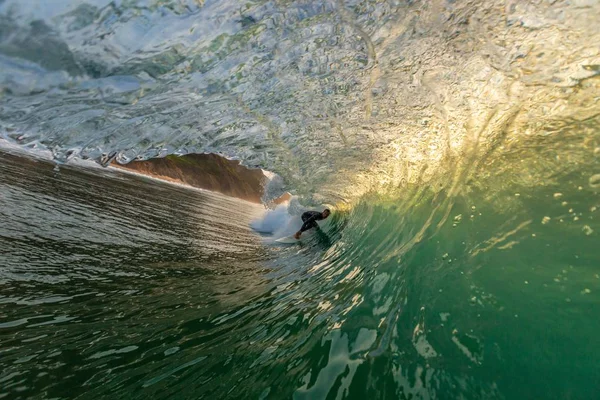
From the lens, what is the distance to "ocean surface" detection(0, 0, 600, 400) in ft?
8.28

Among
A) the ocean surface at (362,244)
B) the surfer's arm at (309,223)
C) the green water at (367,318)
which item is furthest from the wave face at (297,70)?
the surfer's arm at (309,223)

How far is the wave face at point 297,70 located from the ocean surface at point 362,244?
0.09ft

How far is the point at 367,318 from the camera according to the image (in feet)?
11.0

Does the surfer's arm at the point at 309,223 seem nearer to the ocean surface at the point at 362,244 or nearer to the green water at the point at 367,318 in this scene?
the ocean surface at the point at 362,244

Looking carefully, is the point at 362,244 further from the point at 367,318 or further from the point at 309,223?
the point at 309,223

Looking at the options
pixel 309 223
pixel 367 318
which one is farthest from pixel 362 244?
pixel 309 223

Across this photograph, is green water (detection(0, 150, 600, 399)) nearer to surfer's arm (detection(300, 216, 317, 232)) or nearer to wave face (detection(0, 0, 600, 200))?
wave face (detection(0, 0, 600, 200))

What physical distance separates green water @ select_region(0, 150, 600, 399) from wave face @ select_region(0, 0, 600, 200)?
1.22 meters

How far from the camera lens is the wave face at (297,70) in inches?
141

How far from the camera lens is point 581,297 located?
8.48 ft

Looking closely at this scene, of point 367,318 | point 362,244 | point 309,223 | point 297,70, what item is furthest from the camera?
point 309,223

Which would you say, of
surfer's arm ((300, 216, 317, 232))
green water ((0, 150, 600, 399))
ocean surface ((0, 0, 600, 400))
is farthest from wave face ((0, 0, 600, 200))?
surfer's arm ((300, 216, 317, 232))

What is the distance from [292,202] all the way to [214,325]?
62.8 ft

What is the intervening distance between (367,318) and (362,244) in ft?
13.1
